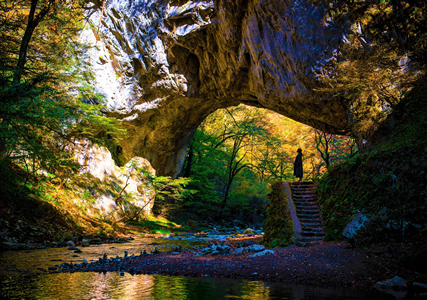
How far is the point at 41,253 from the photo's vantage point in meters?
6.48

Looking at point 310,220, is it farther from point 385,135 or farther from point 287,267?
point 385,135

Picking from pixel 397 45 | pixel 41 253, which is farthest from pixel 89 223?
pixel 397 45

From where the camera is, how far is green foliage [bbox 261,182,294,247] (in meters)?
7.40

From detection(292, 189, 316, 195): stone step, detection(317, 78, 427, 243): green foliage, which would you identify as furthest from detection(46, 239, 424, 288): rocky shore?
detection(292, 189, 316, 195): stone step

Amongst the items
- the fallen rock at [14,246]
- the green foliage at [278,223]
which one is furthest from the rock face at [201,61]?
the fallen rock at [14,246]

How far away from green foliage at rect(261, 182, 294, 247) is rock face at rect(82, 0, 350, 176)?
4.75 meters

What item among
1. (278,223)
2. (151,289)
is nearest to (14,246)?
(151,289)

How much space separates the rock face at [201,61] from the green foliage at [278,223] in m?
4.75

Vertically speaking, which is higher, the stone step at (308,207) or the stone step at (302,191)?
the stone step at (302,191)

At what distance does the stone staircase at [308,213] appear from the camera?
7.18 metres

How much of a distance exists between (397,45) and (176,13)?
10.4 meters

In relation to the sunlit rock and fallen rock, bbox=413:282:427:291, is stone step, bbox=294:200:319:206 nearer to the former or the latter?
fallen rock, bbox=413:282:427:291

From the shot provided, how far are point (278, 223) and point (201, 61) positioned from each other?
10344mm

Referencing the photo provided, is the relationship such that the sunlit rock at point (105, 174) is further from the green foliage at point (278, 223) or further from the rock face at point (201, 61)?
the green foliage at point (278, 223)
